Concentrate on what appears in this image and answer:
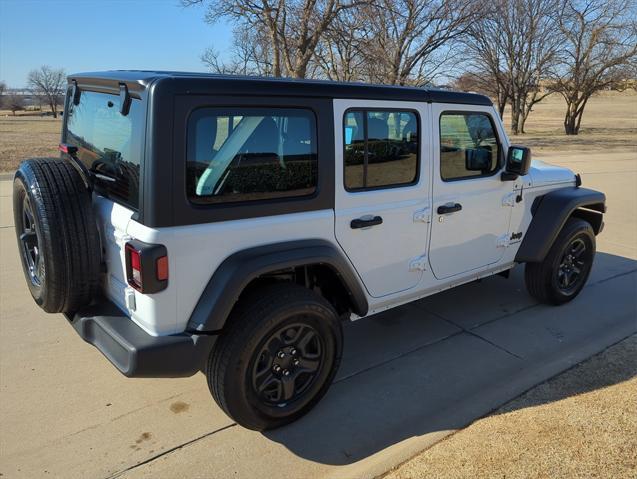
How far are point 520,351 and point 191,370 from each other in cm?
252

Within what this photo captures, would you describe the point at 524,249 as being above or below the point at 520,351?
above

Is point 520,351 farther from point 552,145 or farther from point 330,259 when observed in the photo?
point 552,145

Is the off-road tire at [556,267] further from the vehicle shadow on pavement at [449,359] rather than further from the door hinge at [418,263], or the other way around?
the door hinge at [418,263]

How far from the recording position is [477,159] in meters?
3.76

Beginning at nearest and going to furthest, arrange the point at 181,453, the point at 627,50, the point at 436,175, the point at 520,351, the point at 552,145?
the point at 181,453, the point at 436,175, the point at 520,351, the point at 552,145, the point at 627,50

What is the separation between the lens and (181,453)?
105 inches

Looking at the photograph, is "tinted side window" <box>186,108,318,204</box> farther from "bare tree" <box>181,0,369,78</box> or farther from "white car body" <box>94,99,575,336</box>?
"bare tree" <box>181,0,369,78</box>

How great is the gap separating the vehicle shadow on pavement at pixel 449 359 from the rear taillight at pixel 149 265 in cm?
112

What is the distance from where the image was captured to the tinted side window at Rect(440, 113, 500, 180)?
352cm

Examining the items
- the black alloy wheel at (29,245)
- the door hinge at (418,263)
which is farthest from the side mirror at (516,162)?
the black alloy wheel at (29,245)

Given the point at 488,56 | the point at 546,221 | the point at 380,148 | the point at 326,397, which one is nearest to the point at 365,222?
the point at 380,148

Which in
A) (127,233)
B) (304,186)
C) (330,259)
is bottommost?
(330,259)

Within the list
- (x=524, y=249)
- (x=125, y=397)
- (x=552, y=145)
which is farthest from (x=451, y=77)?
(x=125, y=397)

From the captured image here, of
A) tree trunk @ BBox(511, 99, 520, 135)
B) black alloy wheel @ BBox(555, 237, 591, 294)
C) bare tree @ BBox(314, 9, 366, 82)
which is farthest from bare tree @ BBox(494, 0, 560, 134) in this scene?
black alloy wheel @ BBox(555, 237, 591, 294)
